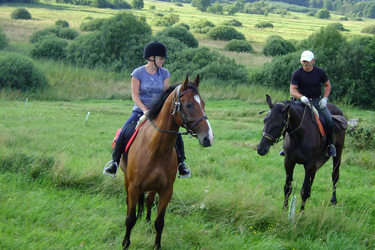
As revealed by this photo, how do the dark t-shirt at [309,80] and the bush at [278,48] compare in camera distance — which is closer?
the dark t-shirt at [309,80]

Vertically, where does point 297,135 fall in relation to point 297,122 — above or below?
below

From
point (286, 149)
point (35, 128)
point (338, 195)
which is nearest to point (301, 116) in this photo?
point (286, 149)

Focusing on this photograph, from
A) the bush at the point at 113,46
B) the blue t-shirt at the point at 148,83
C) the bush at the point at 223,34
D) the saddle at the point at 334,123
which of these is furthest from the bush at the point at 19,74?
the bush at the point at 223,34

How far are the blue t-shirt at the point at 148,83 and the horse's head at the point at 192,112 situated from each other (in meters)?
1.12

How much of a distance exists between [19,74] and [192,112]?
22336 mm

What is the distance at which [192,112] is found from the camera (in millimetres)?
4848

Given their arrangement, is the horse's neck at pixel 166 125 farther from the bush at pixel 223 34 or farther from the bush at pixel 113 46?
the bush at pixel 223 34

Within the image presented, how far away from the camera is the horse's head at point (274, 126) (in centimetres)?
701

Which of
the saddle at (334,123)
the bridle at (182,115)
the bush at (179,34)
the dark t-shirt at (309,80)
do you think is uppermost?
the bridle at (182,115)

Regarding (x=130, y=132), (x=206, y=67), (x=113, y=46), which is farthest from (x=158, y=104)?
(x=113, y=46)

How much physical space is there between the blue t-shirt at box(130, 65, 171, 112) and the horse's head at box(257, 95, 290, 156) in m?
2.13

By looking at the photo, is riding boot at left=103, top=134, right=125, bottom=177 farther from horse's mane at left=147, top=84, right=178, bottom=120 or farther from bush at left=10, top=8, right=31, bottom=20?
bush at left=10, top=8, right=31, bottom=20

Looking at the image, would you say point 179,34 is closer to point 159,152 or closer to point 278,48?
point 278,48

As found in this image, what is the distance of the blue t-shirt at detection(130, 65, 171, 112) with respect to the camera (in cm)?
619
